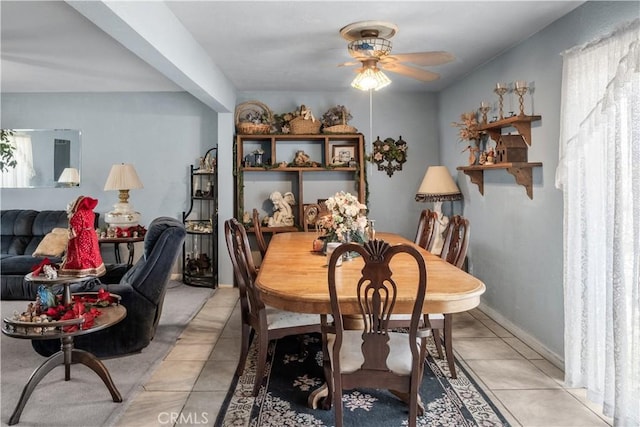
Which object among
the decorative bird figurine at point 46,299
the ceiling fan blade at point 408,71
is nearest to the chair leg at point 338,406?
the decorative bird figurine at point 46,299

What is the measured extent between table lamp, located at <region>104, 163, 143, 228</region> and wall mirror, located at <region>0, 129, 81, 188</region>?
0.90 metres

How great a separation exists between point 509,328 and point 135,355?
9.91ft

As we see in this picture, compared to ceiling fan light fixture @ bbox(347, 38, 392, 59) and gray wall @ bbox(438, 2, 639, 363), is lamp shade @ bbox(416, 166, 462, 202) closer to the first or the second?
gray wall @ bbox(438, 2, 639, 363)

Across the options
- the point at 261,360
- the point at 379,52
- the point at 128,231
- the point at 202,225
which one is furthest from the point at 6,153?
the point at 379,52

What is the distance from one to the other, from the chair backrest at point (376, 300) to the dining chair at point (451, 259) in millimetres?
661

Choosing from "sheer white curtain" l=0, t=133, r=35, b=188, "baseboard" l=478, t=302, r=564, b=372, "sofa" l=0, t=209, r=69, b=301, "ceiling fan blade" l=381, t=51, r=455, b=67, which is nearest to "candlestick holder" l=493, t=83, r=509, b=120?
"ceiling fan blade" l=381, t=51, r=455, b=67

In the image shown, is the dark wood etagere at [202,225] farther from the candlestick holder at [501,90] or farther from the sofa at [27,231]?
the candlestick holder at [501,90]

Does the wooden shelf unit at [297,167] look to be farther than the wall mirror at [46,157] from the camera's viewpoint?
No

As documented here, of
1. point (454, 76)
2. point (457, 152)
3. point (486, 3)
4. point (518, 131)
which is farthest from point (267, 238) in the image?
point (486, 3)

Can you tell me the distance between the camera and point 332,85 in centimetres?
515

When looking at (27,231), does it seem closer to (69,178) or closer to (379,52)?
(69,178)

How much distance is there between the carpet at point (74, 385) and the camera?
7.73ft

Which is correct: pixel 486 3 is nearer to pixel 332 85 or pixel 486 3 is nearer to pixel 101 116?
pixel 332 85

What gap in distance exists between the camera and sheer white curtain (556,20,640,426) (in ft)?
7.05
